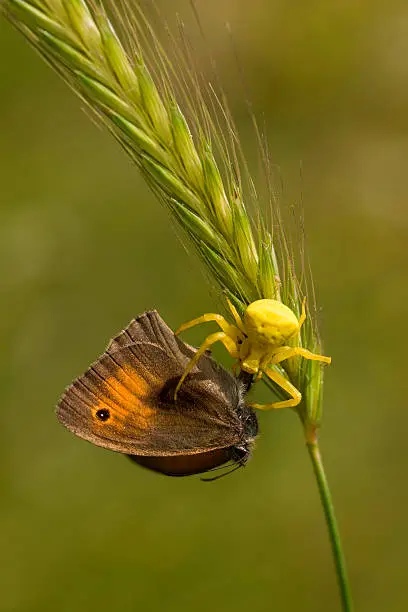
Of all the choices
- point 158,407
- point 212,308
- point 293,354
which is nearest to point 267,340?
point 293,354

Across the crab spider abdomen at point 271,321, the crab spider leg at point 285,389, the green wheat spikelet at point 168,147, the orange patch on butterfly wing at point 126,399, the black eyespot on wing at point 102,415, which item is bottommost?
the black eyespot on wing at point 102,415

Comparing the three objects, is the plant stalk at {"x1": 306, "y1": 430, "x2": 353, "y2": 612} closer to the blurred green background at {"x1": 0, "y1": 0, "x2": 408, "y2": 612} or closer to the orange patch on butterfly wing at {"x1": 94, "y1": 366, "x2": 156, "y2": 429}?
the orange patch on butterfly wing at {"x1": 94, "y1": 366, "x2": 156, "y2": 429}

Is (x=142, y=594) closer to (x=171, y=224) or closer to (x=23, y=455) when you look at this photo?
(x=23, y=455)

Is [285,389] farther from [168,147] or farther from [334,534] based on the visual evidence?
[168,147]

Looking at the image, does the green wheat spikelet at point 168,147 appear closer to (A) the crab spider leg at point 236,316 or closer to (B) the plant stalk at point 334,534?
(A) the crab spider leg at point 236,316

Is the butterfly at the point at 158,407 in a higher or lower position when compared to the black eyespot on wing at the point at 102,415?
higher

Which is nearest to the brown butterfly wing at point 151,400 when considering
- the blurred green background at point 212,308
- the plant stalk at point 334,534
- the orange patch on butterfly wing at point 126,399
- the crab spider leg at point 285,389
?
the orange patch on butterfly wing at point 126,399

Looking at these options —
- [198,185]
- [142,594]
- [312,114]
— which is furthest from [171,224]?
[312,114]
